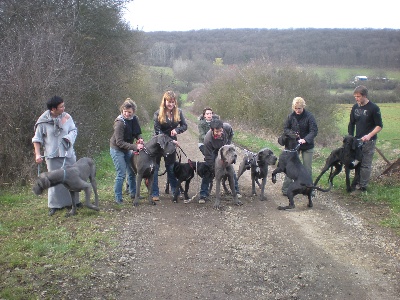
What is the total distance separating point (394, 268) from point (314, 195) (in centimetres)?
346

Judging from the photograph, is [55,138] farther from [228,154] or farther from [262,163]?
[262,163]

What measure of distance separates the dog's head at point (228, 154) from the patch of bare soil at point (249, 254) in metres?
0.99

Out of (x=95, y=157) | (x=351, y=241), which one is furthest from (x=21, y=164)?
(x=351, y=241)

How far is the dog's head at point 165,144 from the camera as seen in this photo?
26.3ft

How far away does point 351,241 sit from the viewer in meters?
6.45

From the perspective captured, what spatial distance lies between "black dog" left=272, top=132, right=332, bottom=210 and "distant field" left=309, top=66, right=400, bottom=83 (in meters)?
20.1

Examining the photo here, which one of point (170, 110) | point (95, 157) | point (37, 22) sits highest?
point (37, 22)

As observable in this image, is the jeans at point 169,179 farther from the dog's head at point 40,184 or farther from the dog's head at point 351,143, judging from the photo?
the dog's head at point 351,143

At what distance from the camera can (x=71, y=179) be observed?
7.17 meters

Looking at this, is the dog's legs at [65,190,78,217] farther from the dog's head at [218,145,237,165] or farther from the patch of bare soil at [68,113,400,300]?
the dog's head at [218,145,237,165]

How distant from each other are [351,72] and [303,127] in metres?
27.2

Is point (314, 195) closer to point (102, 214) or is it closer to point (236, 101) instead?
point (102, 214)

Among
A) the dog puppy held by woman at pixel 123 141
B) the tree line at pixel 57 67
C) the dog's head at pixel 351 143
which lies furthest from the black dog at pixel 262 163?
the tree line at pixel 57 67

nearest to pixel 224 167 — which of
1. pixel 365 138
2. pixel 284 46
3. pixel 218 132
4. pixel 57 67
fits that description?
pixel 218 132
